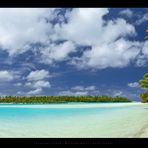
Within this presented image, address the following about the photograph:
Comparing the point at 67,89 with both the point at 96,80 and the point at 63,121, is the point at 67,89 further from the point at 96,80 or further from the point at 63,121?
the point at 63,121

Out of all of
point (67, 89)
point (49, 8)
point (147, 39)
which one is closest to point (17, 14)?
point (49, 8)

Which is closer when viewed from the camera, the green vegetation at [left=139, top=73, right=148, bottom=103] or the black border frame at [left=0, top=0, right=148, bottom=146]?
the black border frame at [left=0, top=0, right=148, bottom=146]

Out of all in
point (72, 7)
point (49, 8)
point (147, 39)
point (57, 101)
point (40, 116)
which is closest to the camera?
point (72, 7)

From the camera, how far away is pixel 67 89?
4801 mm

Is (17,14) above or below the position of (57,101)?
above

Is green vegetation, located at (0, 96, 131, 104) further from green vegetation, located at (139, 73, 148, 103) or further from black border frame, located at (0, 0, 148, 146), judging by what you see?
black border frame, located at (0, 0, 148, 146)

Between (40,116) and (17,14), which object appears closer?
(17,14)

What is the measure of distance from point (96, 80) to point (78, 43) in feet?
1.60

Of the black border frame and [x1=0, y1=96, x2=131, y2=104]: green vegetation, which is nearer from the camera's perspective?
the black border frame

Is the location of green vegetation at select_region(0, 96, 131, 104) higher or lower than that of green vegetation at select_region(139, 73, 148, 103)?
lower

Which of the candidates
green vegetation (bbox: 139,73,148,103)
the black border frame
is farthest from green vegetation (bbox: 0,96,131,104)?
the black border frame
